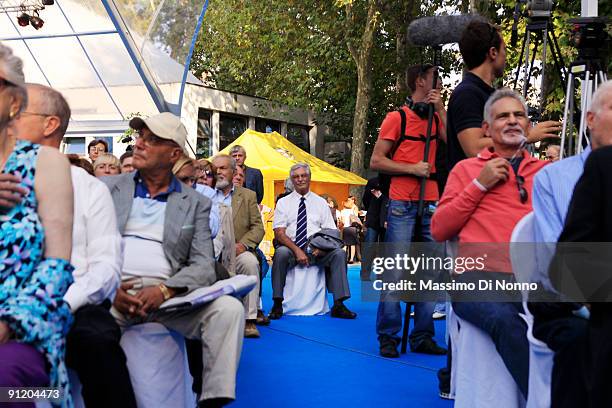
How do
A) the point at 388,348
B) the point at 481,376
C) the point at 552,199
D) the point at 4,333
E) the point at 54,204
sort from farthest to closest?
the point at 388,348 < the point at 481,376 < the point at 552,199 < the point at 54,204 < the point at 4,333

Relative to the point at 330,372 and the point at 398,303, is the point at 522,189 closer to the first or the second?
the point at 398,303

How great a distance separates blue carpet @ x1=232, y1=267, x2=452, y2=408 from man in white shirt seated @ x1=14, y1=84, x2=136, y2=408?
1.86 metres

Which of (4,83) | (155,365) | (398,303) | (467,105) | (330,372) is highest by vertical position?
(467,105)

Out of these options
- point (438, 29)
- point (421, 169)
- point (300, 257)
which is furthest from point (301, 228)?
point (438, 29)

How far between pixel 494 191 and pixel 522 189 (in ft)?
0.42

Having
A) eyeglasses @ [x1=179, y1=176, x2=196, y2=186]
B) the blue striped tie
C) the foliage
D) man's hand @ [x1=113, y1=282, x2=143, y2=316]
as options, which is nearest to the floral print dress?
man's hand @ [x1=113, y1=282, x2=143, y2=316]

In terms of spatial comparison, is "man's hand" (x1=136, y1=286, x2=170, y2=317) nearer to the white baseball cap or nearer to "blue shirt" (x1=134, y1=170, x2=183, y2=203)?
"blue shirt" (x1=134, y1=170, x2=183, y2=203)

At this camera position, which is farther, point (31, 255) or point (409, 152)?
point (409, 152)

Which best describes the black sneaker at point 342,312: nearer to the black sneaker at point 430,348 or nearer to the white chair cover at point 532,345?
the black sneaker at point 430,348

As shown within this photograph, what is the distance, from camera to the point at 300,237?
9.58 metres

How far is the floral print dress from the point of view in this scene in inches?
94.9

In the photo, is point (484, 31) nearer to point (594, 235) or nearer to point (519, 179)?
point (519, 179)

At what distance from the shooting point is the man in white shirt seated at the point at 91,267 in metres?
3.21

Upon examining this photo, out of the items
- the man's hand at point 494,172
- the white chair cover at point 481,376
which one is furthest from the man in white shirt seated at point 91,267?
the man's hand at point 494,172
